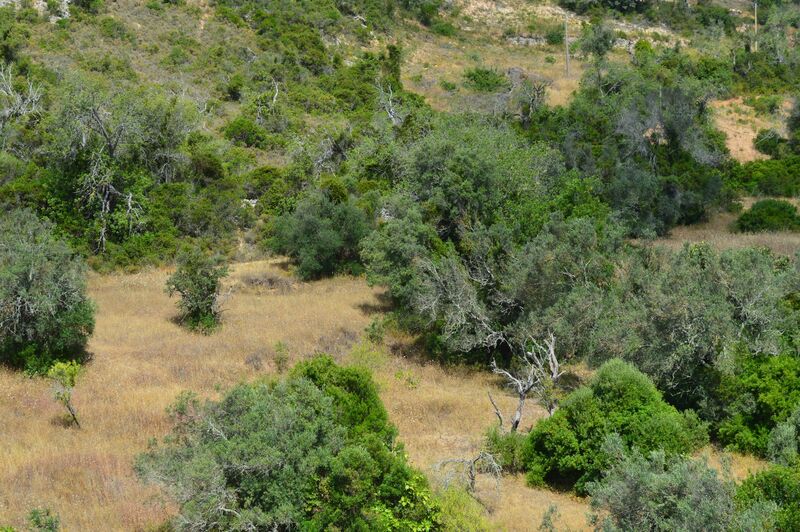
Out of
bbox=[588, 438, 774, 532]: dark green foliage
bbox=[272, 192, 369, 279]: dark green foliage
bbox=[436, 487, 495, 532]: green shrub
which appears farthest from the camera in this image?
→ bbox=[272, 192, 369, 279]: dark green foliage

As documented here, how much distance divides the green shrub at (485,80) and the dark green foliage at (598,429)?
34076 mm

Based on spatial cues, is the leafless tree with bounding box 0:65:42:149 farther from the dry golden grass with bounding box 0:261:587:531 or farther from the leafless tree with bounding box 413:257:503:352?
the leafless tree with bounding box 413:257:503:352

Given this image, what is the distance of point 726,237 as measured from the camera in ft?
89.1

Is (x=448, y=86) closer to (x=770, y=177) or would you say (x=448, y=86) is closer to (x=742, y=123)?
(x=742, y=123)

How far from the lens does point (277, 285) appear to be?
24.0 m

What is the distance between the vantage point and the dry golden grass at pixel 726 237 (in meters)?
24.7

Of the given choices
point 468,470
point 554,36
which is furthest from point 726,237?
point 554,36

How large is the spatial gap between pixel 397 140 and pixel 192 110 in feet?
27.8

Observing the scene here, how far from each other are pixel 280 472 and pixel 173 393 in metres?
6.82

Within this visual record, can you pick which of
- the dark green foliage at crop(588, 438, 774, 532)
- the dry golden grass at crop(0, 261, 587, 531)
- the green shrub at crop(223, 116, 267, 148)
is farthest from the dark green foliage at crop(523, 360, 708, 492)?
the green shrub at crop(223, 116, 267, 148)

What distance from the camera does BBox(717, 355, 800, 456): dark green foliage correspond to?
13.2 m

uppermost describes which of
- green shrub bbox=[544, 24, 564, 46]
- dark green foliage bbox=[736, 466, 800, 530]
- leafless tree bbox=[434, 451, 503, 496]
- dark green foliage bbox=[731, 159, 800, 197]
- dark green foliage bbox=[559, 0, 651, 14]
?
dark green foliage bbox=[559, 0, 651, 14]

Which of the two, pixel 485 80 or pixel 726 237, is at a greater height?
pixel 485 80

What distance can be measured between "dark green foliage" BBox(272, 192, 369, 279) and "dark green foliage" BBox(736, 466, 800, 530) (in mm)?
17294
